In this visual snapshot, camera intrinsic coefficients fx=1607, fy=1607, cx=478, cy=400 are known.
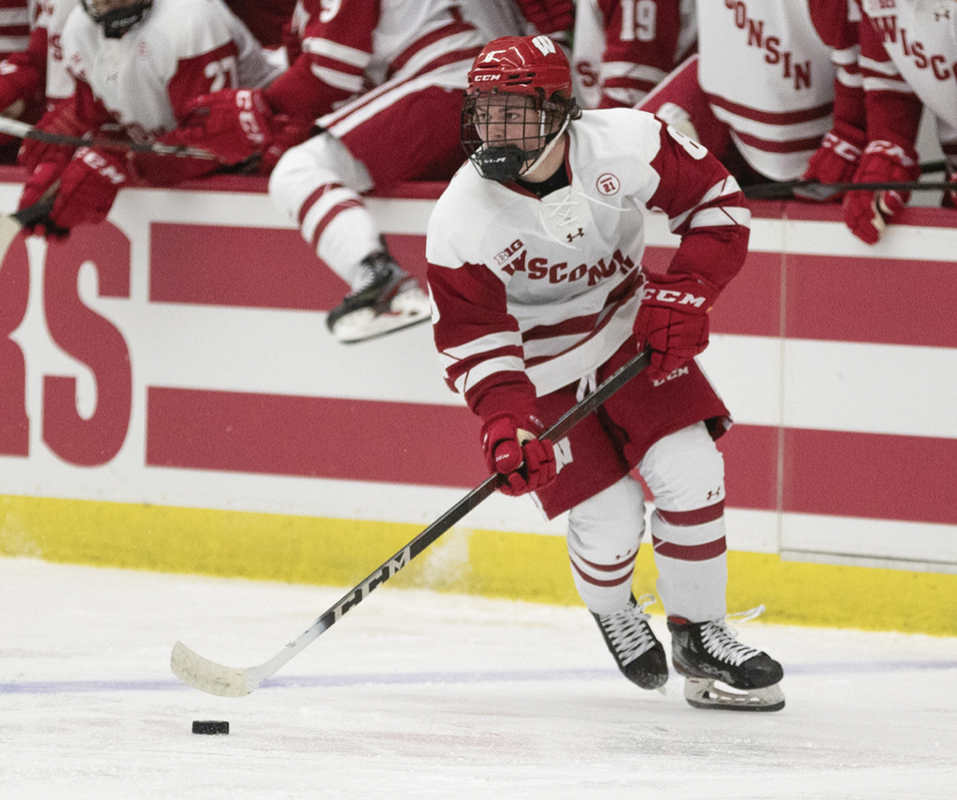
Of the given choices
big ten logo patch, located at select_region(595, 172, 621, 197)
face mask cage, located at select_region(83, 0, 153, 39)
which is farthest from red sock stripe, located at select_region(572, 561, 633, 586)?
face mask cage, located at select_region(83, 0, 153, 39)

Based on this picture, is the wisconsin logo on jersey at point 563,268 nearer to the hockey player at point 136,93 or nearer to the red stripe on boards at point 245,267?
the red stripe on boards at point 245,267

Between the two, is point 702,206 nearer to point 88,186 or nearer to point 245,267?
point 245,267

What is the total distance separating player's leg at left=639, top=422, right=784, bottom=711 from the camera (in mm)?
2602

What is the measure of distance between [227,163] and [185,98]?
195 mm

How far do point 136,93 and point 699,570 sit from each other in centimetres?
196

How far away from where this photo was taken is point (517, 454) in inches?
95.3

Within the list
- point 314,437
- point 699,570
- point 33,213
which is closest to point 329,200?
point 314,437

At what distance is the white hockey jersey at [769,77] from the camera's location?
129 inches

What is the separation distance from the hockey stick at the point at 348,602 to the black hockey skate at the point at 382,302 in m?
0.81

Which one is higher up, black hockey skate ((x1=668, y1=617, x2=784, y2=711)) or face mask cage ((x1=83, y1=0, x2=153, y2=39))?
face mask cage ((x1=83, y1=0, x2=153, y2=39))

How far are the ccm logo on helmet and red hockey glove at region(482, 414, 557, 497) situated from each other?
0.28 m

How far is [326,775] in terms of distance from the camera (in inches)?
85.4

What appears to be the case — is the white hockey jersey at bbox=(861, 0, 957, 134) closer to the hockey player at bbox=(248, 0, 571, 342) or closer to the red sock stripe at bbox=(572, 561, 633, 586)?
the hockey player at bbox=(248, 0, 571, 342)

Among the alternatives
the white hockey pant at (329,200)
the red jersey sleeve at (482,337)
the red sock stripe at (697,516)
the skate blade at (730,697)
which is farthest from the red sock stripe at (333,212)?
the skate blade at (730,697)
